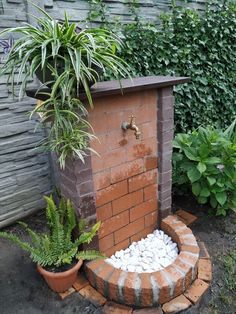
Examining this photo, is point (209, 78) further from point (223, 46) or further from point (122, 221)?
point (122, 221)

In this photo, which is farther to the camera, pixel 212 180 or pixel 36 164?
pixel 36 164

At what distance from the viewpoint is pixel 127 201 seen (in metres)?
1.89

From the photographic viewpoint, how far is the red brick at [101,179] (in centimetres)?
168

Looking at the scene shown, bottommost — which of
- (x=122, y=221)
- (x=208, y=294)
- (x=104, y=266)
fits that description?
(x=208, y=294)

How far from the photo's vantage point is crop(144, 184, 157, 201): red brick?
1988 millimetres

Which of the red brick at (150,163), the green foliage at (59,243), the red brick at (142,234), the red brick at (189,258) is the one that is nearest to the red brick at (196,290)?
the red brick at (189,258)

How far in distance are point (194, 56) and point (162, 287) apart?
2.43 m

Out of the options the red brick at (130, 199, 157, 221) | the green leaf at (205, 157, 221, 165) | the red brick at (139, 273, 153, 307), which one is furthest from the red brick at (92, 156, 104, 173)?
the green leaf at (205, 157, 221, 165)

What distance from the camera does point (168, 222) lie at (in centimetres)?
208

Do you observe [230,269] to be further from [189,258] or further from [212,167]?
[212,167]

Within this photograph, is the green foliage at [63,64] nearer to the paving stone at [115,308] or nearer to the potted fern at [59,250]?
the potted fern at [59,250]

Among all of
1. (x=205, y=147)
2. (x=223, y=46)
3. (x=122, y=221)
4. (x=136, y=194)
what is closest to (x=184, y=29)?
(x=223, y=46)

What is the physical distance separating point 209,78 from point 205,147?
4.29ft

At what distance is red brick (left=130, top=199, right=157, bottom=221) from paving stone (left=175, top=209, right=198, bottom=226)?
0.45 metres
